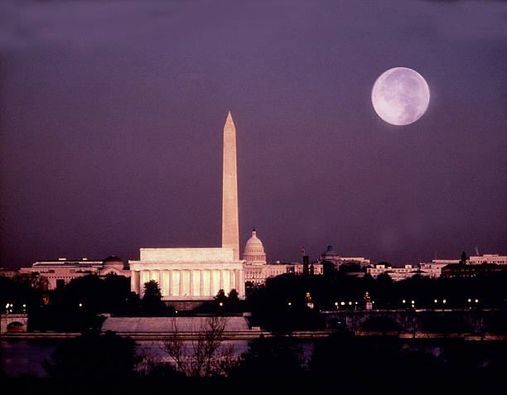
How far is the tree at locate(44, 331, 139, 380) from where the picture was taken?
35.0 metres

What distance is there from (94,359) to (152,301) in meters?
46.8

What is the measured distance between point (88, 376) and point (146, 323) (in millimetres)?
39133

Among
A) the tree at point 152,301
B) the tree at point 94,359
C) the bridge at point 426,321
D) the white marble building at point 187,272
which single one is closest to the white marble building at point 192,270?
the white marble building at point 187,272

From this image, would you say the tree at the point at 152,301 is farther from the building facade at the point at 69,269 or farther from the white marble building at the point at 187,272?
the building facade at the point at 69,269

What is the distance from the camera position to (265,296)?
8944 cm

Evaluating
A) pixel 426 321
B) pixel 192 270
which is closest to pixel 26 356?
pixel 426 321

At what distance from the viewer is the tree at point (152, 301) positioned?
8066 cm

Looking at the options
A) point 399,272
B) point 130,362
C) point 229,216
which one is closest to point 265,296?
point 229,216

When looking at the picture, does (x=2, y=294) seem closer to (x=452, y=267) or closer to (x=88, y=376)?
(x=88, y=376)

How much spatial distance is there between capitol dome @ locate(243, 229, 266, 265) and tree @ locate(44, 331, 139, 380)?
126 meters

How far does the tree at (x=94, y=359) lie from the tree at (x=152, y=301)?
36.5m

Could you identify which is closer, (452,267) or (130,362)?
(130,362)

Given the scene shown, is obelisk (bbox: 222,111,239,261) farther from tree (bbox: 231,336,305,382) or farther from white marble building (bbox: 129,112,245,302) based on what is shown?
tree (bbox: 231,336,305,382)

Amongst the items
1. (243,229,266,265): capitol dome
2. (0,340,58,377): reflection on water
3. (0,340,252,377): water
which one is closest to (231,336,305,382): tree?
(0,340,252,377): water
